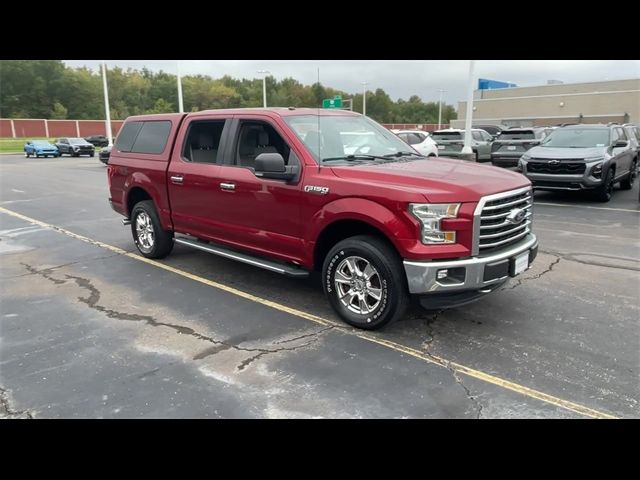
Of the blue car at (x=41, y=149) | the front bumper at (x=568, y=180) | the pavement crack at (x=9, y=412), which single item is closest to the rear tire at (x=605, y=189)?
the front bumper at (x=568, y=180)

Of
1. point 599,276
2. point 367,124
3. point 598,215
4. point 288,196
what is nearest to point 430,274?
point 288,196

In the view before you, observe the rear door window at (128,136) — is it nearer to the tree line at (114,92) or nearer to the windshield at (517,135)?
the windshield at (517,135)

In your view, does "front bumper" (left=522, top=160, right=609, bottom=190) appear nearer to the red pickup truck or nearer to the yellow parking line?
the red pickup truck

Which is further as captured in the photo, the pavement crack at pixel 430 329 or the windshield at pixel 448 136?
the windshield at pixel 448 136

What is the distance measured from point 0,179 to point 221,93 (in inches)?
2479

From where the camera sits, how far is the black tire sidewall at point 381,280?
432 cm

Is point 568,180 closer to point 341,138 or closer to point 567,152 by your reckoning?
point 567,152

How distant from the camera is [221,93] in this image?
7969cm

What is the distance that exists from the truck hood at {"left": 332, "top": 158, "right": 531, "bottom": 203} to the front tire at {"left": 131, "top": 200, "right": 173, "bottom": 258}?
10.7 ft

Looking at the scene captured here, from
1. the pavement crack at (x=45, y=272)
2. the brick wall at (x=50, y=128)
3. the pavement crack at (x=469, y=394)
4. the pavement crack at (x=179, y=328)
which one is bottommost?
the pavement crack at (x=469, y=394)

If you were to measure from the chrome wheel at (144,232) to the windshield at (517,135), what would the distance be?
15.2 meters

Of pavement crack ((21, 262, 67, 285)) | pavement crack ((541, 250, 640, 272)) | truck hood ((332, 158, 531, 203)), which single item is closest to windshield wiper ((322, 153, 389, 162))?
truck hood ((332, 158, 531, 203))
